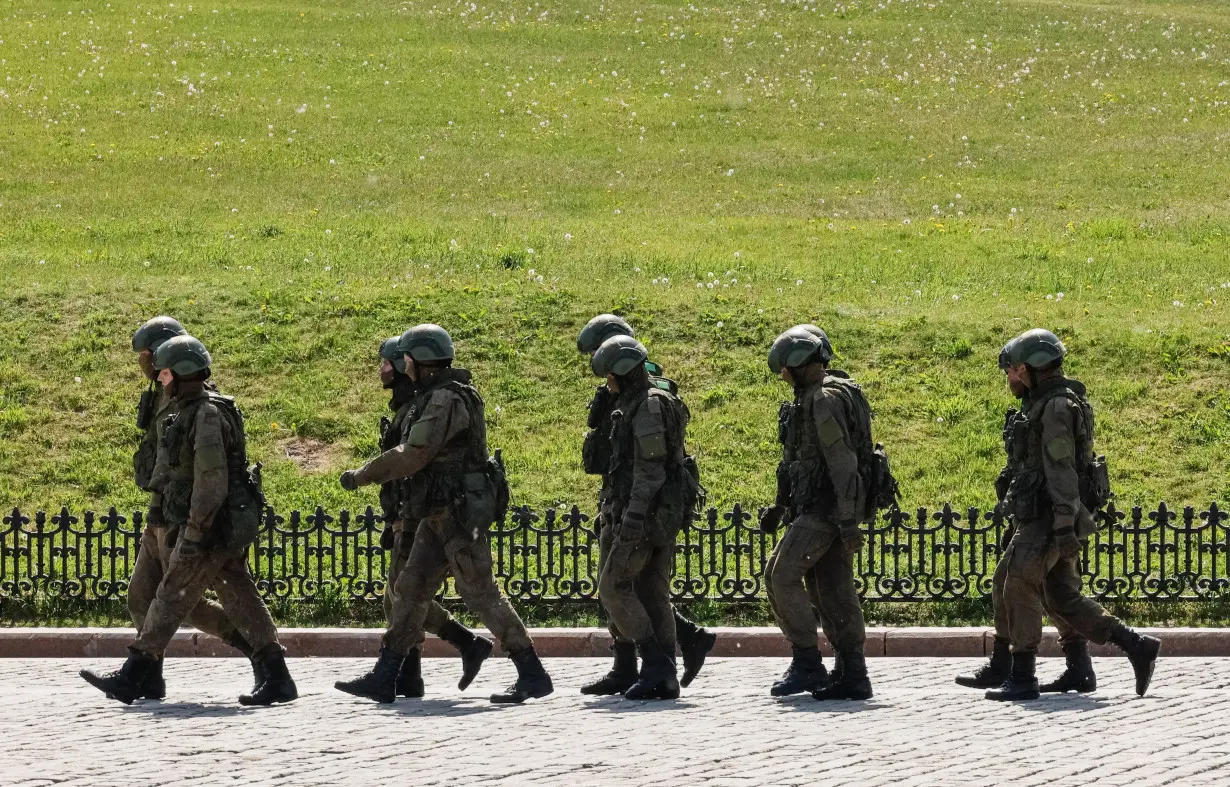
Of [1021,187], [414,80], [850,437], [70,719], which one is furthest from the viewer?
[414,80]

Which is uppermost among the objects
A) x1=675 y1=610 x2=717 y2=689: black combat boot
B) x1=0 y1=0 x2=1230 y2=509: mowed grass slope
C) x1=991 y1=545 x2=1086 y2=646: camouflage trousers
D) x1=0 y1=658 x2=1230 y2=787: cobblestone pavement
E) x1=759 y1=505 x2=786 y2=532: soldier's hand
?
x1=0 y1=0 x2=1230 y2=509: mowed grass slope

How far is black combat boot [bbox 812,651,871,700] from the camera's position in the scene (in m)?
9.79

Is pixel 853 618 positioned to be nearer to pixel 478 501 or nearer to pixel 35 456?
pixel 478 501

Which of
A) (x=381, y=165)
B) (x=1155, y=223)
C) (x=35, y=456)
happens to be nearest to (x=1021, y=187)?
(x=1155, y=223)

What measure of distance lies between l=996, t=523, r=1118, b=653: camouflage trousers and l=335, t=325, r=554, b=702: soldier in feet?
7.63

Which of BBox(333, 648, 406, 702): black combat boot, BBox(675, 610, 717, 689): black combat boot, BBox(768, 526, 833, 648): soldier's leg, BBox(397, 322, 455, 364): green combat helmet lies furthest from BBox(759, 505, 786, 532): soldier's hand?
BBox(333, 648, 406, 702): black combat boot

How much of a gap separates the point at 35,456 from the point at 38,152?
1487 centimetres

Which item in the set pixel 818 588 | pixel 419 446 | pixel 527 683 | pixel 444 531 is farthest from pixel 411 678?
pixel 818 588

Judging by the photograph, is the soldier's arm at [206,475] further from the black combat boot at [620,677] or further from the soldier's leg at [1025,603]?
the soldier's leg at [1025,603]

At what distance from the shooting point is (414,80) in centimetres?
3719

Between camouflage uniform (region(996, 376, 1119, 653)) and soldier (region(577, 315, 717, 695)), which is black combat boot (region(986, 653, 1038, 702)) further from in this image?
soldier (region(577, 315, 717, 695))

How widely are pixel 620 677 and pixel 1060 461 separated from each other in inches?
95.8

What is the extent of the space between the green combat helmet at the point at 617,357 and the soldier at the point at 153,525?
2086 mm

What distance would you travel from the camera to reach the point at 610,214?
25.7 meters
